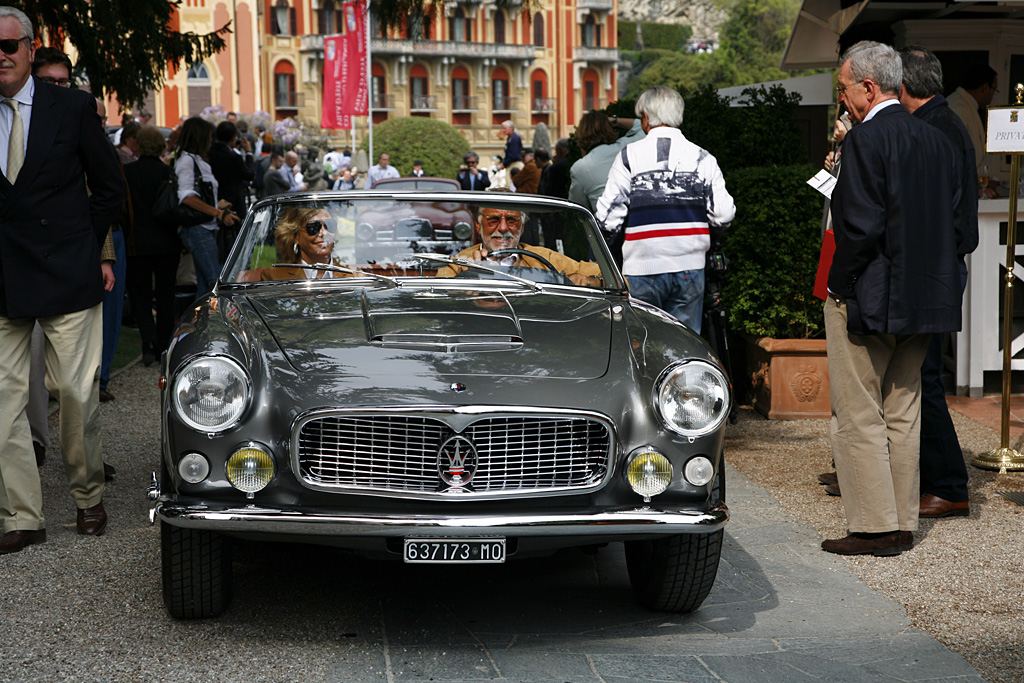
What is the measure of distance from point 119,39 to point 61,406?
5504 millimetres

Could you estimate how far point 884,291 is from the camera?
4.73 metres

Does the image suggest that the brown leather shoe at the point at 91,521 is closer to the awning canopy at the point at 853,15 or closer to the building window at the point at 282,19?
the awning canopy at the point at 853,15

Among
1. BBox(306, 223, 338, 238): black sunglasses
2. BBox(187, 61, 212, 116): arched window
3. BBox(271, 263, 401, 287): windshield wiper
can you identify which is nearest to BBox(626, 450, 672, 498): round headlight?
BBox(271, 263, 401, 287): windshield wiper

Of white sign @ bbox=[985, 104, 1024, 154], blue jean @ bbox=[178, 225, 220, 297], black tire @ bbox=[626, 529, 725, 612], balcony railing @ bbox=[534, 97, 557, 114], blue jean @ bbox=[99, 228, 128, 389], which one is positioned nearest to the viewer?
black tire @ bbox=[626, 529, 725, 612]

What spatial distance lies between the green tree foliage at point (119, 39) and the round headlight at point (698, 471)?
259 inches

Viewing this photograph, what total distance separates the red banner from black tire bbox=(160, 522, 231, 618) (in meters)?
33.9

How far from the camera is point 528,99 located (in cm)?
8675

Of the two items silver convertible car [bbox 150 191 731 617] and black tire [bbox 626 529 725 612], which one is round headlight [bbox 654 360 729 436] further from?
black tire [bbox 626 529 725 612]

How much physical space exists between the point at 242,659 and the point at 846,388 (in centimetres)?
270

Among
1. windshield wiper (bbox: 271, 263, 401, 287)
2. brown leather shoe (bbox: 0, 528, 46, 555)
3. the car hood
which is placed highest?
windshield wiper (bbox: 271, 263, 401, 287)

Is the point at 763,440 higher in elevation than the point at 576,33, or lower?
lower

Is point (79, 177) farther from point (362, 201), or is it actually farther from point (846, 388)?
point (846, 388)

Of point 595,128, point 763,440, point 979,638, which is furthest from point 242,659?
point 595,128

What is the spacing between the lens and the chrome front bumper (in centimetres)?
362
